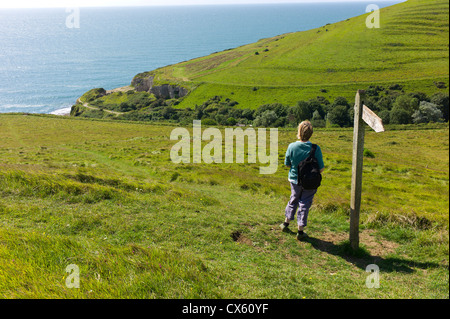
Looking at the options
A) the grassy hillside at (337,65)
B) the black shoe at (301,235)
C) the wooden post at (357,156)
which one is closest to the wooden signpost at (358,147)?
the wooden post at (357,156)

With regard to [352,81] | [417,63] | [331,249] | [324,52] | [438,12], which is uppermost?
[438,12]

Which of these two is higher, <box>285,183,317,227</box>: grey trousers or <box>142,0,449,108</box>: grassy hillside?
<box>142,0,449,108</box>: grassy hillside

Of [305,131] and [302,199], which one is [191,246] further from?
[305,131]

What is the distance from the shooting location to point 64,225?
25.6ft

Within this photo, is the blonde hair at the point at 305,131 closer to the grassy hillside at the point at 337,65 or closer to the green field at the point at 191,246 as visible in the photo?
the green field at the point at 191,246

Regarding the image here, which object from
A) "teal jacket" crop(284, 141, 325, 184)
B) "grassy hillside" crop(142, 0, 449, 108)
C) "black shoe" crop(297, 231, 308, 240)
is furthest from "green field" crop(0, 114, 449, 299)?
"grassy hillside" crop(142, 0, 449, 108)

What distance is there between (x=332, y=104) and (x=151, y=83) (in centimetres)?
9821

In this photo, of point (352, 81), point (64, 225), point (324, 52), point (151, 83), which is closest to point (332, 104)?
point (352, 81)

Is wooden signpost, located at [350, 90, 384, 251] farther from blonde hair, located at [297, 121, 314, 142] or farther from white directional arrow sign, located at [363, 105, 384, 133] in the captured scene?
blonde hair, located at [297, 121, 314, 142]

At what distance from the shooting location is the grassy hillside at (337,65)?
400 feet

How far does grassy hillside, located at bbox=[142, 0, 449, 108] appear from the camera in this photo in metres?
122

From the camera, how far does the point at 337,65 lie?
450ft

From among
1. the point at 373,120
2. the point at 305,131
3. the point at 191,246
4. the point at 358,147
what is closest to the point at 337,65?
the point at 305,131
